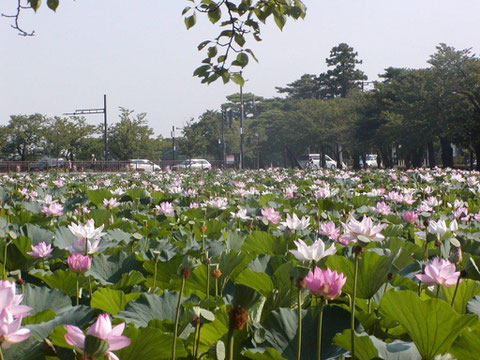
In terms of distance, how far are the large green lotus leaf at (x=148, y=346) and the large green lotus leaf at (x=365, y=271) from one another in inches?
28.2

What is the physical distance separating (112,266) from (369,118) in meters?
48.8

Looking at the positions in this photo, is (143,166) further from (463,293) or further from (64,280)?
(463,293)

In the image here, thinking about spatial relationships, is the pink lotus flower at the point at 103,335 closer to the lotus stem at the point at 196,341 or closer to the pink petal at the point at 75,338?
the pink petal at the point at 75,338

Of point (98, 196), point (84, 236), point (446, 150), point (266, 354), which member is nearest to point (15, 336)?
point (266, 354)

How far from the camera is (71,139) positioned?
66.5 m

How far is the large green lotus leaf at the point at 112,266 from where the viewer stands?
7.16 ft

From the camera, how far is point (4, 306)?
1.02 meters

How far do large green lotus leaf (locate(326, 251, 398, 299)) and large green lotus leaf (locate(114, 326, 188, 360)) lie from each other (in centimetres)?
72

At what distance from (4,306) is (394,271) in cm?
122

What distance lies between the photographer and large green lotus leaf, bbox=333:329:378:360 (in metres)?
1.22

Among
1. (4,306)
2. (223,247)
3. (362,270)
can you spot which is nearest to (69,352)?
(4,306)

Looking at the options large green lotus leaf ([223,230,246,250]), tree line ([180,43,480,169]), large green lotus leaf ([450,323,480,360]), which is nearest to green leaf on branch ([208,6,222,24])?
large green lotus leaf ([223,230,246,250])

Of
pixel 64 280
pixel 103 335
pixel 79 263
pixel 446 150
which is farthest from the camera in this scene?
pixel 446 150

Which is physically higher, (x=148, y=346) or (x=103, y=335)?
(x=103, y=335)
